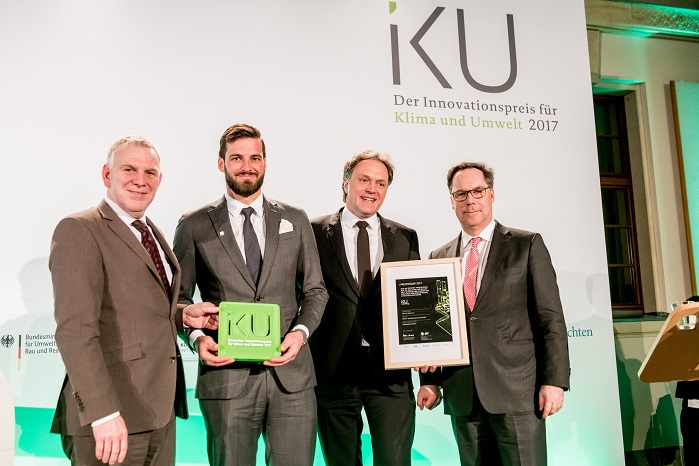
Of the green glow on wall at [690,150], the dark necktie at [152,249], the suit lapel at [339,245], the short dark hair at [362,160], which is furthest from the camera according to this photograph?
the green glow on wall at [690,150]

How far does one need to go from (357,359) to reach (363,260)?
500 millimetres

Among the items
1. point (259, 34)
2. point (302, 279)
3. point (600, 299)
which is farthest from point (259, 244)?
point (600, 299)

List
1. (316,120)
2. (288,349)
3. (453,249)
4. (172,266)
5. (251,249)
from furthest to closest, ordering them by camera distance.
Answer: (316,120)
(453,249)
(251,249)
(288,349)
(172,266)

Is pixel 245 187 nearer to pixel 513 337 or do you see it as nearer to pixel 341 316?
pixel 341 316

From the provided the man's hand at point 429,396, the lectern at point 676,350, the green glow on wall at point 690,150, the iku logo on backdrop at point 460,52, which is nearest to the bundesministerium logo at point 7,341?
the man's hand at point 429,396

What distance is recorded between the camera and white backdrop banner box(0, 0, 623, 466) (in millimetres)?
3408

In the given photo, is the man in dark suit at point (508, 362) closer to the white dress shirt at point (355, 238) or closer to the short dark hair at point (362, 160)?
the white dress shirt at point (355, 238)

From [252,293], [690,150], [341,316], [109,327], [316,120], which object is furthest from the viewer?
[690,150]

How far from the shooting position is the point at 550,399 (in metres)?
3.24

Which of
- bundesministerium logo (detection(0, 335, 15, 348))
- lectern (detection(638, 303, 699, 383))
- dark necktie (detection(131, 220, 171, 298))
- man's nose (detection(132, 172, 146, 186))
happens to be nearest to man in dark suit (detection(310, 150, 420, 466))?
dark necktie (detection(131, 220, 171, 298))

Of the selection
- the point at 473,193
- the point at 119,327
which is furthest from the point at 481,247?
the point at 119,327

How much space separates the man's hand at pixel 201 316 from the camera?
2.88m

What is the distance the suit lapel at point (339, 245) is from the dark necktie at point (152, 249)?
0.97 meters

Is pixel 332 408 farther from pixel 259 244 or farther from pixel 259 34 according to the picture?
pixel 259 34
